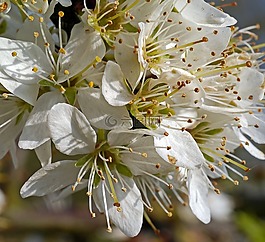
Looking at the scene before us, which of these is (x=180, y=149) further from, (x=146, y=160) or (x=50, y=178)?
(x=50, y=178)

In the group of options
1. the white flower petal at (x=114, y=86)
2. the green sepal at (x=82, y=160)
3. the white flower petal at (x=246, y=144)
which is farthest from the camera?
the white flower petal at (x=246, y=144)

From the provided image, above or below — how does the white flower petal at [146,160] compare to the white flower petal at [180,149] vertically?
below

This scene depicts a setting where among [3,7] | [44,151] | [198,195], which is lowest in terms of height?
[198,195]

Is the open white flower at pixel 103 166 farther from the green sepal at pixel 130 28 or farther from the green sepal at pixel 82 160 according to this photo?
the green sepal at pixel 130 28

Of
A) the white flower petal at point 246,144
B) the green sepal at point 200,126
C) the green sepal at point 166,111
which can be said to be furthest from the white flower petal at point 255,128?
the green sepal at point 166,111

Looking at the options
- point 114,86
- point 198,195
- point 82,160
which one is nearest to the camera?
point 114,86

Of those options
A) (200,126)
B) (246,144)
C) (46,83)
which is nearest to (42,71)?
(46,83)
